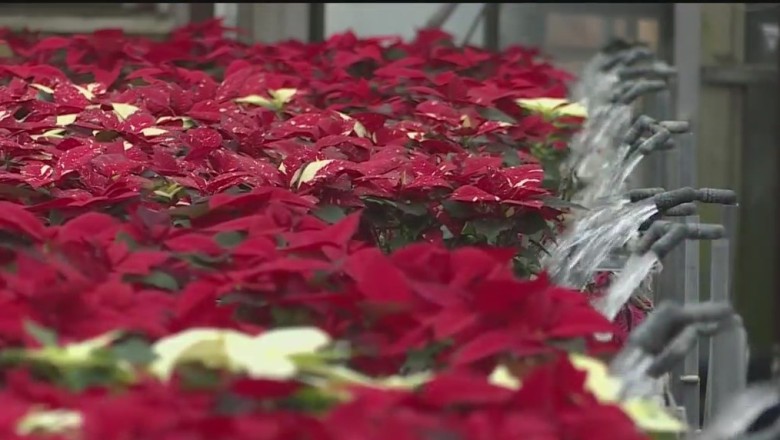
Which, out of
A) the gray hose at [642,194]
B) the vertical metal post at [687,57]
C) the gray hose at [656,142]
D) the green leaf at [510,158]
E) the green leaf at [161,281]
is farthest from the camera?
the vertical metal post at [687,57]

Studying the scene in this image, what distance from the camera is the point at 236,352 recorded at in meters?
0.84

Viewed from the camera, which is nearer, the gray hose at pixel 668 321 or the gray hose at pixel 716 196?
the gray hose at pixel 668 321

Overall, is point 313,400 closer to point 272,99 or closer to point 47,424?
point 47,424

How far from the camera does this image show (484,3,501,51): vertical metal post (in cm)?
464

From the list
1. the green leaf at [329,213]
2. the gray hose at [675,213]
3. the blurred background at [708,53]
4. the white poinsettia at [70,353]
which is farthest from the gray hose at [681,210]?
the blurred background at [708,53]

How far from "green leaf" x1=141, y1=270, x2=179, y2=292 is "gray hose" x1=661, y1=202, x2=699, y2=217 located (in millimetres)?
584

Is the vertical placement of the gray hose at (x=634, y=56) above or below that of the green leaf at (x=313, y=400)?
above

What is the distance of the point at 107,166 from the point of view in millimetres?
1518

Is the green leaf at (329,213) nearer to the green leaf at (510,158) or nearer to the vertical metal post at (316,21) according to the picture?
the green leaf at (510,158)

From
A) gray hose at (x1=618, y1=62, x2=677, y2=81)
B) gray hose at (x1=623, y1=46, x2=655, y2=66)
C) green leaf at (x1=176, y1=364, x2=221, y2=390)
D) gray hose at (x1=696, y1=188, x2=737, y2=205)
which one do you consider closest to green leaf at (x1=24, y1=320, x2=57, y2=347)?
green leaf at (x1=176, y1=364, x2=221, y2=390)

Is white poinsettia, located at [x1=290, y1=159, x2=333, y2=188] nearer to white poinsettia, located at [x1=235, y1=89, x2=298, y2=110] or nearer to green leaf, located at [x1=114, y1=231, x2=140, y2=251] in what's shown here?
green leaf, located at [x1=114, y1=231, x2=140, y2=251]

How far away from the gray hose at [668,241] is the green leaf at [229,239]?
0.40 metres

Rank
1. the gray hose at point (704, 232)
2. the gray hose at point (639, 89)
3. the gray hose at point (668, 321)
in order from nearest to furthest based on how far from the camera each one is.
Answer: the gray hose at point (668, 321), the gray hose at point (704, 232), the gray hose at point (639, 89)

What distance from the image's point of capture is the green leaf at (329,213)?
4.51ft
